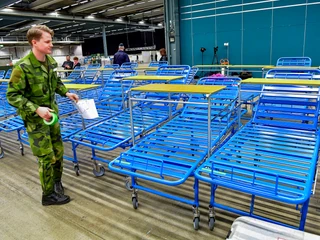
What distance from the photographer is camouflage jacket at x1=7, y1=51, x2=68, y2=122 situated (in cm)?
207

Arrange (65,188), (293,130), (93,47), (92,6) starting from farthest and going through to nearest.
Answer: (93,47), (92,6), (65,188), (293,130)

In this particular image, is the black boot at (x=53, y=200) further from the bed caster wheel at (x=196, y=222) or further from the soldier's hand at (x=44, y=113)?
the bed caster wheel at (x=196, y=222)

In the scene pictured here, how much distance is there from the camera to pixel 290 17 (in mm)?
8367

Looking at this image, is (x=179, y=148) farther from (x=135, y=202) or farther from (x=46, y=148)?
(x=46, y=148)

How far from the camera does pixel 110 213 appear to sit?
2340mm

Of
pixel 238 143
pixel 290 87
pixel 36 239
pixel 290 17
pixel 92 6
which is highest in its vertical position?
pixel 92 6

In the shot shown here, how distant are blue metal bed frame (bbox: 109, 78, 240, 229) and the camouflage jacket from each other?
821 mm

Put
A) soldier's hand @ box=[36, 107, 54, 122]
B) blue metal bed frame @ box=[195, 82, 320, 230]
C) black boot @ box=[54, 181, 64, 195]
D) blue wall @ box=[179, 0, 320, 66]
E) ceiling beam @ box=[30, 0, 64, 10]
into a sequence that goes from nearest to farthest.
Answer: blue metal bed frame @ box=[195, 82, 320, 230] < soldier's hand @ box=[36, 107, 54, 122] < black boot @ box=[54, 181, 64, 195] < blue wall @ box=[179, 0, 320, 66] < ceiling beam @ box=[30, 0, 64, 10]

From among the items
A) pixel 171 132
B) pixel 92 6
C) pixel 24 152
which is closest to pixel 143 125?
pixel 171 132

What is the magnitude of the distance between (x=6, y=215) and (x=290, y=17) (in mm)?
9310

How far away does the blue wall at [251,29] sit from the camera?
8219 mm

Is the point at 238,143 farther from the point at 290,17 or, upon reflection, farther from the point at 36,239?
the point at 290,17

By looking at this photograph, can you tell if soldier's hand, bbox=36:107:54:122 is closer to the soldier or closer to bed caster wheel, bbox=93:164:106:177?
the soldier

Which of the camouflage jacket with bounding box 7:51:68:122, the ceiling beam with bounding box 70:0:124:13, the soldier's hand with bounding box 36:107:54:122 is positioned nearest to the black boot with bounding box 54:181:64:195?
the camouflage jacket with bounding box 7:51:68:122
